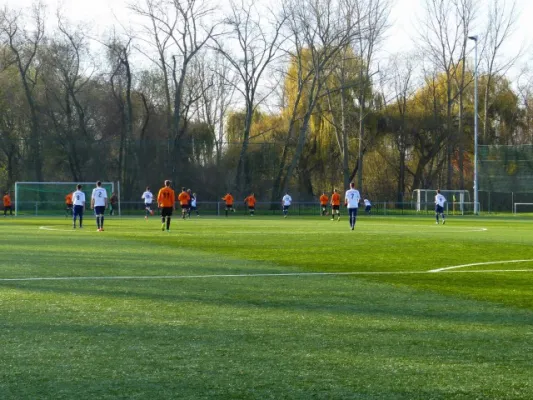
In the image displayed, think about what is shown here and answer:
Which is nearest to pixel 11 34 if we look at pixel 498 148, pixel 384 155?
pixel 384 155

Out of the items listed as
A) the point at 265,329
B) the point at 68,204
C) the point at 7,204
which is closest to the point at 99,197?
the point at 68,204

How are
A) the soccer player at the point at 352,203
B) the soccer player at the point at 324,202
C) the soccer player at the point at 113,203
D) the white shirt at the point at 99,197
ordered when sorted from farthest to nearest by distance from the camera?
the soccer player at the point at 113,203 → the soccer player at the point at 324,202 → the soccer player at the point at 352,203 → the white shirt at the point at 99,197

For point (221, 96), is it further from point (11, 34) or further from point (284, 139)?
point (11, 34)

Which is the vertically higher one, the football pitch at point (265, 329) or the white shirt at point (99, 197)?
the white shirt at point (99, 197)

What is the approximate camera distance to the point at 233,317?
9602 millimetres

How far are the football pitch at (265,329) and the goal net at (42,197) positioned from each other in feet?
147

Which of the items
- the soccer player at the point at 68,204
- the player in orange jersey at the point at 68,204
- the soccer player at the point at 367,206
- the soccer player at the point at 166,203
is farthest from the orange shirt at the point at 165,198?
the soccer player at the point at 367,206

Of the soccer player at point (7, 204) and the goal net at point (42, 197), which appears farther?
the goal net at point (42, 197)

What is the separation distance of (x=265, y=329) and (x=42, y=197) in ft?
185

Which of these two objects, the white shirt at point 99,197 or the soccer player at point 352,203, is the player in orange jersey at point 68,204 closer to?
the white shirt at point 99,197

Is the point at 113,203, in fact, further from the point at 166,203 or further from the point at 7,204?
the point at 166,203

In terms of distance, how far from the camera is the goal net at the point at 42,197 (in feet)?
202

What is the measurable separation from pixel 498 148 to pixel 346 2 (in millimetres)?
16716

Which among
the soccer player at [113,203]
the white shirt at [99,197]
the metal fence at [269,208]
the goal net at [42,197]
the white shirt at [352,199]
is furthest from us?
the metal fence at [269,208]
